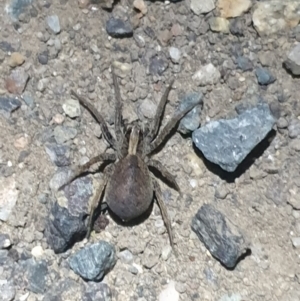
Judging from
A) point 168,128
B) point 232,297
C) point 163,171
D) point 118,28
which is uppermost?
point 118,28

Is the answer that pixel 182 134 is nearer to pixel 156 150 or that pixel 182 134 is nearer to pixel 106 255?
pixel 156 150

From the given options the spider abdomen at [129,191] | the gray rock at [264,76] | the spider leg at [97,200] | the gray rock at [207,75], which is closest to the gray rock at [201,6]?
the gray rock at [207,75]

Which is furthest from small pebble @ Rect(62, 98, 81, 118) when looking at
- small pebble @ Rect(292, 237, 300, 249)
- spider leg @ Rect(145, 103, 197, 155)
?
small pebble @ Rect(292, 237, 300, 249)

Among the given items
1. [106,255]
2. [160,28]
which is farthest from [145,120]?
[106,255]

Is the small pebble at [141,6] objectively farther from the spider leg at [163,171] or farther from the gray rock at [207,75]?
the spider leg at [163,171]

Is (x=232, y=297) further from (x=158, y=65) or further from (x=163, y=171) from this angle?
(x=158, y=65)

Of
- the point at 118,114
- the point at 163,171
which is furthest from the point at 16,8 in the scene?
the point at 163,171
